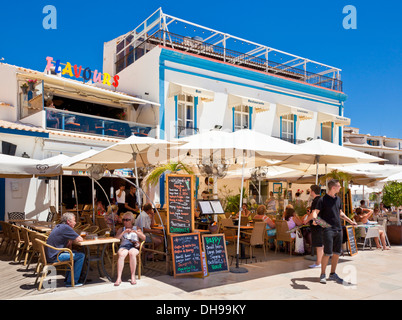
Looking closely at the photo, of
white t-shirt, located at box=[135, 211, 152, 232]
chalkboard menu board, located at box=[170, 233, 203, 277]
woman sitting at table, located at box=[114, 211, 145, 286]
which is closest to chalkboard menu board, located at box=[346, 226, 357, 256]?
chalkboard menu board, located at box=[170, 233, 203, 277]

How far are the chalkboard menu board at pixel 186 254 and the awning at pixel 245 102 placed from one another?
11453 millimetres

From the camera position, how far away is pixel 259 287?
18.8ft

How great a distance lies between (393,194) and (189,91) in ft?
28.6

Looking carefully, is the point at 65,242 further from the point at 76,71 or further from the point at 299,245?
the point at 76,71

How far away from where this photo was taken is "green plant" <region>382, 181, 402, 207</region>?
10.8 metres

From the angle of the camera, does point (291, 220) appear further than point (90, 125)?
No

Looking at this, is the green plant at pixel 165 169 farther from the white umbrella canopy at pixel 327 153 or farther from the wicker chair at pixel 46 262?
the wicker chair at pixel 46 262

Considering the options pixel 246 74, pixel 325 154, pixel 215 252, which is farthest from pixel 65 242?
pixel 246 74

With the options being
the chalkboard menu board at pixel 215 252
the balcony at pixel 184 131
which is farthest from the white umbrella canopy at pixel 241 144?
the balcony at pixel 184 131

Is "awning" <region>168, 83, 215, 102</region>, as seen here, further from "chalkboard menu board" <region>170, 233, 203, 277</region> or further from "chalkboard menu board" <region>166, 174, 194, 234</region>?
"chalkboard menu board" <region>170, 233, 203, 277</region>

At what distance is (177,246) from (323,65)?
19001mm

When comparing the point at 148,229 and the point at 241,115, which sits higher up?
the point at 241,115

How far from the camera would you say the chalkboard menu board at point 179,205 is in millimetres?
6608

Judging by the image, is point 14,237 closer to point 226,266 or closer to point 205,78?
point 226,266
